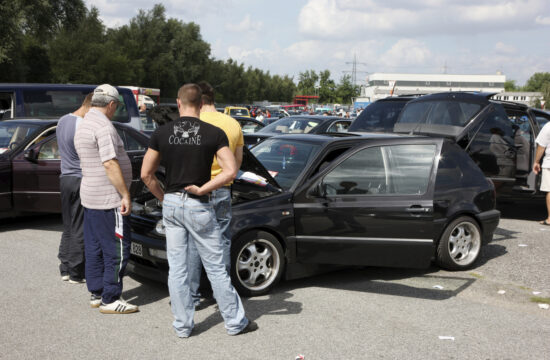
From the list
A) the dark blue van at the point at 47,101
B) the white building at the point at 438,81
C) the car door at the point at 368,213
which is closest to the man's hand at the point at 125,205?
the car door at the point at 368,213

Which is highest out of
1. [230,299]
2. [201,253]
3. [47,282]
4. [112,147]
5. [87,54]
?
[87,54]

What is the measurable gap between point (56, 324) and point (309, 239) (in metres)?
2.26

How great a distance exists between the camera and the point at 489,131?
8.27 meters

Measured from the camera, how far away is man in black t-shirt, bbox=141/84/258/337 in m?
3.75

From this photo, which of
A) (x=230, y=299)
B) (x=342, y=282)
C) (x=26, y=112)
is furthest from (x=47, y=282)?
(x=26, y=112)

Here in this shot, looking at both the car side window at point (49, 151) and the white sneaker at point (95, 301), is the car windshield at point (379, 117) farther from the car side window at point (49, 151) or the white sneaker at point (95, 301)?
the white sneaker at point (95, 301)

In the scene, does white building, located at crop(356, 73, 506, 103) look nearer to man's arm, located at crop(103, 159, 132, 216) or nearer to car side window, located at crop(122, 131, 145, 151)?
car side window, located at crop(122, 131, 145, 151)

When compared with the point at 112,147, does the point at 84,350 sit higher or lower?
lower

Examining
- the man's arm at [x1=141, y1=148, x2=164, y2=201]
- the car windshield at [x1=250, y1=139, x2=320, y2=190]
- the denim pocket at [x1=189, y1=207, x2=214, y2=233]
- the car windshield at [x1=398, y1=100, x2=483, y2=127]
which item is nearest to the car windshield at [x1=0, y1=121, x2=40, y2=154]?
the car windshield at [x1=250, y1=139, x2=320, y2=190]

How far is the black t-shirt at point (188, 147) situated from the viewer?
373cm

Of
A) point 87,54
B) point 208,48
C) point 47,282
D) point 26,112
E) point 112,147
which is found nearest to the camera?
point 112,147

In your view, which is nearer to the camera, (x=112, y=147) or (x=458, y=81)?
(x=112, y=147)

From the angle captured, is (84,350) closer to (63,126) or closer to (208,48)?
(63,126)

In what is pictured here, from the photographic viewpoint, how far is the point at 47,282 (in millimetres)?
5355
